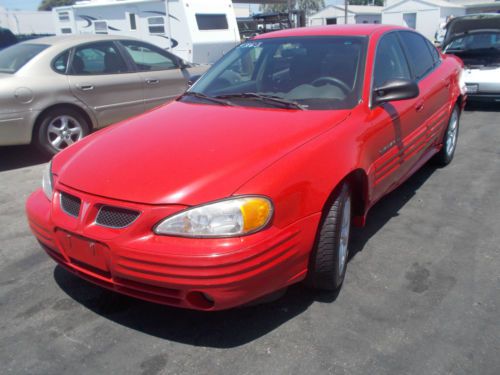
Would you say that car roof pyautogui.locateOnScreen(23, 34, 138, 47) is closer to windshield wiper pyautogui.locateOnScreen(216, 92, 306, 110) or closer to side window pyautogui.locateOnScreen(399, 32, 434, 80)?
windshield wiper pyautogui.locateOnScreen(216, 92, 306, 110)

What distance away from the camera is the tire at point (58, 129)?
236 inches

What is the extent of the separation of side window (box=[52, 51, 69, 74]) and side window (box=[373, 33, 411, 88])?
413 centimetres

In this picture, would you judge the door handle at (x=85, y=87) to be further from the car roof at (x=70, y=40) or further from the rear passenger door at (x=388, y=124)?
the rear passenger door at (x=388, y=124)

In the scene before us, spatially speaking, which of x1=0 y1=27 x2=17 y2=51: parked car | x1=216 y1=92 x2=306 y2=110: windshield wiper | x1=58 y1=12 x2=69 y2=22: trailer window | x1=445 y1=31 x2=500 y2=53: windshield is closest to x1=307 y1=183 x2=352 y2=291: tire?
x1=216 y1=92 x2=306 y2=110: windshield wiper

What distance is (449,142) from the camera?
537 centimetres

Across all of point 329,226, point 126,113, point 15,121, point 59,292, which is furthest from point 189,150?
point 126,113

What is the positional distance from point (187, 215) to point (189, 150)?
0.55 m

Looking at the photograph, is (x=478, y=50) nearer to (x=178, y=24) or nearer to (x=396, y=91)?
(x=396, y=91)

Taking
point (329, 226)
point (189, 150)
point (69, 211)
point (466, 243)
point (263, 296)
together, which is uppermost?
point (189, 150)

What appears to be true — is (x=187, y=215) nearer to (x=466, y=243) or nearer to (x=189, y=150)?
(x=189, y=150)

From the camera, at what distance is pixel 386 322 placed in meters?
2.70

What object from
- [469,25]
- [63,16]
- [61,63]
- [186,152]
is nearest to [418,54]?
[186,152]

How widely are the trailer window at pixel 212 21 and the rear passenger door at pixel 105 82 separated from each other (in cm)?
631

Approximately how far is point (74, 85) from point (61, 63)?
32cm
